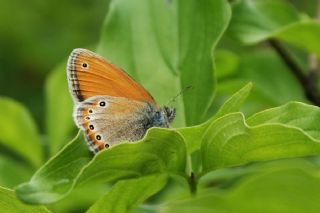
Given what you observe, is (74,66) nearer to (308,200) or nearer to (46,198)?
(46,198)

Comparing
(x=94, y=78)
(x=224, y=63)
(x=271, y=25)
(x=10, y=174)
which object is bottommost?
(x=10, y=174)

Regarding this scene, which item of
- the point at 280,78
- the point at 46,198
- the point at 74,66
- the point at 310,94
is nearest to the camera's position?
the point at 46,198

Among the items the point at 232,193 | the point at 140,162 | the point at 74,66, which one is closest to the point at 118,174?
the point at 140,162

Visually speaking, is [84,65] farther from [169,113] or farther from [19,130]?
[19,130]

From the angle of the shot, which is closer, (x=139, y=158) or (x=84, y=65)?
(x=139, y=158)

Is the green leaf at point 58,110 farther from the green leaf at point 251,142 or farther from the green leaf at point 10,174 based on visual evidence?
the green leaf at point 251,142

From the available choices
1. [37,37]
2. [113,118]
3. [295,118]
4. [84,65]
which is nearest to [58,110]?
[113,118]

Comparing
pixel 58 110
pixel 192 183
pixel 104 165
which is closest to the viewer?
pixel 104 165
